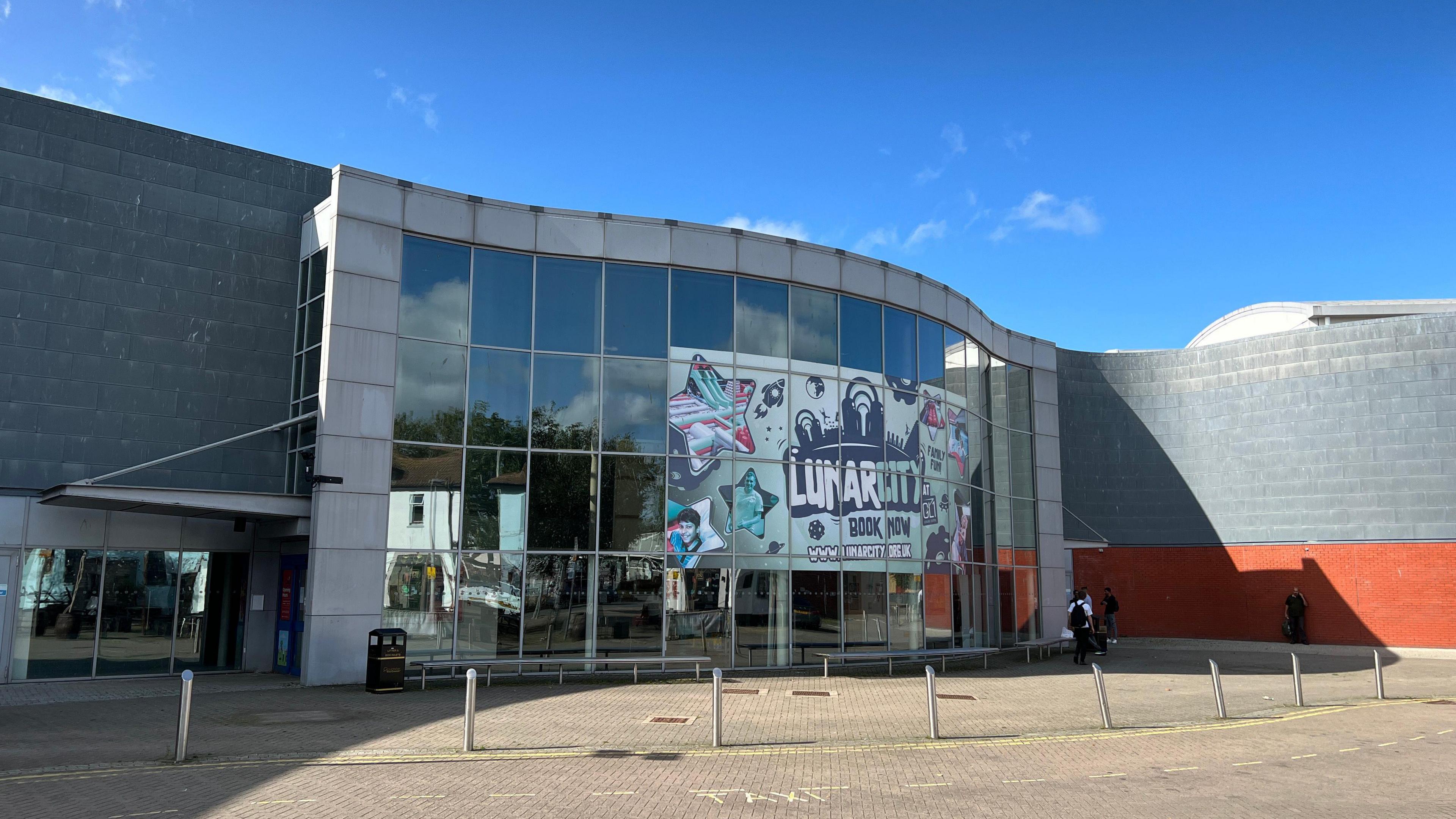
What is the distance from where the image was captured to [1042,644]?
26.3 meters

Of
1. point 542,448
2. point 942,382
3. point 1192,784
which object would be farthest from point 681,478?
point 1192,784

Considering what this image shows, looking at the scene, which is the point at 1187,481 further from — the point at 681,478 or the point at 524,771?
the point at 524,771

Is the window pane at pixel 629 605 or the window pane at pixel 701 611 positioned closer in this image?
the window pane at pixel 629 605

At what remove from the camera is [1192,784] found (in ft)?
33.7

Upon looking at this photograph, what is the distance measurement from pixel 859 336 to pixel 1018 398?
8.25m

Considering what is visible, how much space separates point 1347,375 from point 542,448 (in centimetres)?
2383

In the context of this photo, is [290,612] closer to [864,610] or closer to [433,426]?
[433,426]

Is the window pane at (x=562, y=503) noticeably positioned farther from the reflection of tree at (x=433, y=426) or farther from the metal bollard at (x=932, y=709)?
the metal bollard at (x=932, y=709)

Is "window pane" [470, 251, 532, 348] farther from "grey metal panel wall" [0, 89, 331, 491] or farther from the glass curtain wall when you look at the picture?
the glass curtain wall

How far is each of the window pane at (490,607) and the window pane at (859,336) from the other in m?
8.43

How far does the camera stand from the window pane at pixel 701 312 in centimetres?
2053

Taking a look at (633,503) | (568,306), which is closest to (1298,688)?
(633,503)

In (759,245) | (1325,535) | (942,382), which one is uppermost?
(759,245)

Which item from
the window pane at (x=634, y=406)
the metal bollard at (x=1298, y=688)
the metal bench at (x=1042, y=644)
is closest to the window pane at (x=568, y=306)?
the window pane at (x=634, y=406)
